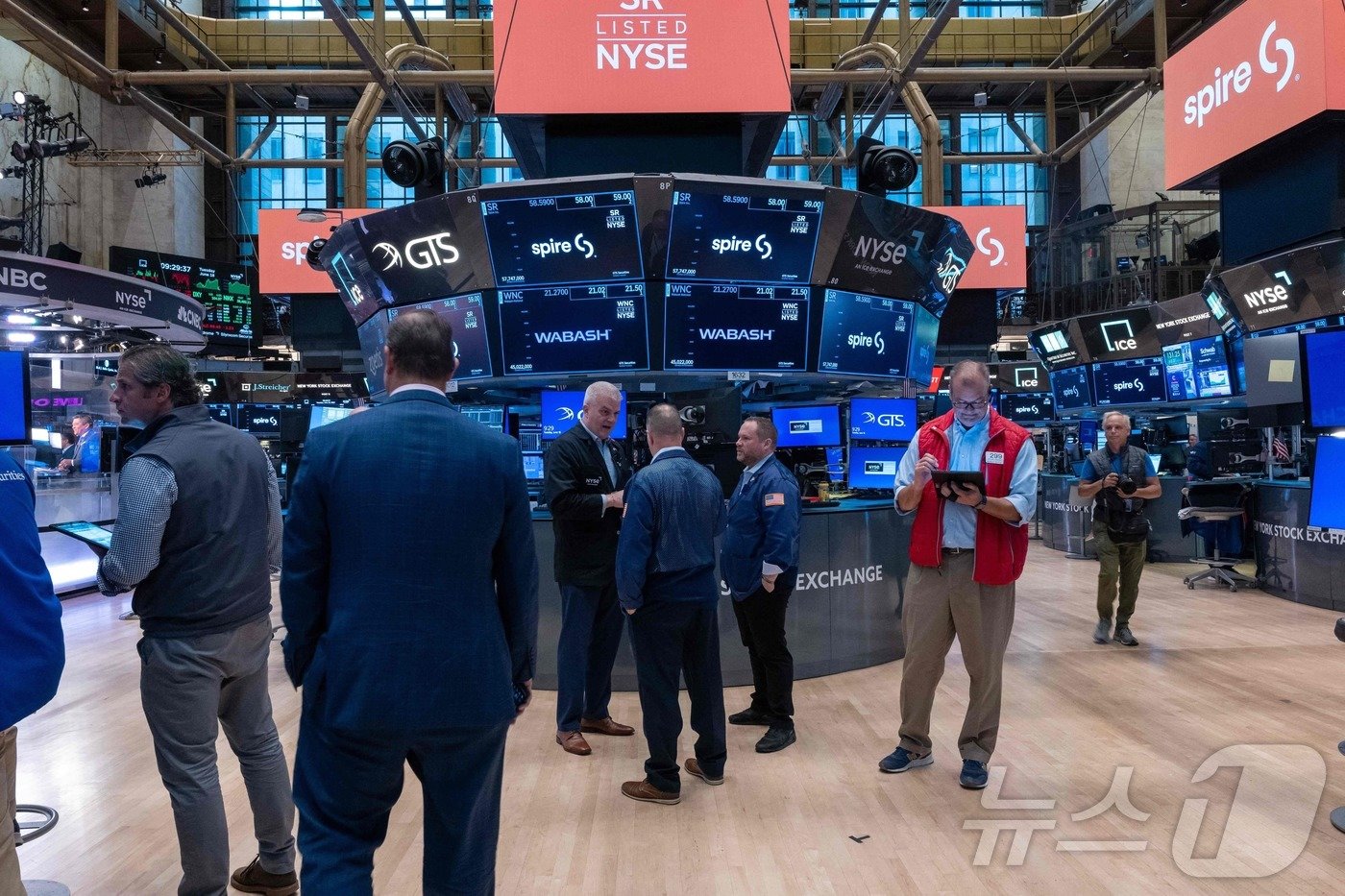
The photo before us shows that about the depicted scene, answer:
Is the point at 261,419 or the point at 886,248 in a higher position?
the point at 886,248

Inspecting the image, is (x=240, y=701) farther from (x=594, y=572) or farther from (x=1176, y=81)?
(x=1176, y=81)

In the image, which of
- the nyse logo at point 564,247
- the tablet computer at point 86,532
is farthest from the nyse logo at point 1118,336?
the tablet computer at point 86,532

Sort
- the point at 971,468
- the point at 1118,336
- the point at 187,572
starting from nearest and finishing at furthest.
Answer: the point at 187,572
the point at 971,468
the point at 1118,336

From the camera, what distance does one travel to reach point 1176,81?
9.53 metres

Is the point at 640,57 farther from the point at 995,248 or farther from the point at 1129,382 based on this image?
the point at 1129,382

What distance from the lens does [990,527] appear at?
159 inches

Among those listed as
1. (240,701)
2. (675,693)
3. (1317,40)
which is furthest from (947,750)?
(1317,40)

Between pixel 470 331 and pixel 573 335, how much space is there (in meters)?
0.81

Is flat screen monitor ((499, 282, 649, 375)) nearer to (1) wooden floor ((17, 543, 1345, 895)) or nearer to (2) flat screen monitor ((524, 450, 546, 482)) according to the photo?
(2) flat screen monitor ((524, 450, 546, 482))

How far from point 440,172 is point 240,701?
685cm

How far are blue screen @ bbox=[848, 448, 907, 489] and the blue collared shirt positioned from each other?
5.26 m

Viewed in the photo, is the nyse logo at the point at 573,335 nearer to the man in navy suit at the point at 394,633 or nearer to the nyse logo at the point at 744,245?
the nyse logo at the point at 744,245

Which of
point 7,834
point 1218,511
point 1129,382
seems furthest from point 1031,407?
point 7,834

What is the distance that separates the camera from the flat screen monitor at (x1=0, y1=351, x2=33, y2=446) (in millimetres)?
4758
